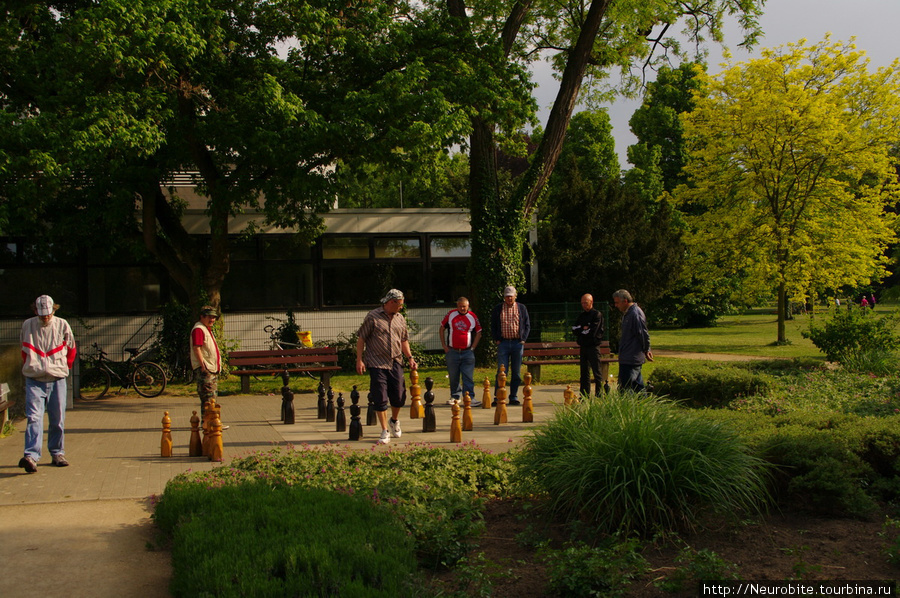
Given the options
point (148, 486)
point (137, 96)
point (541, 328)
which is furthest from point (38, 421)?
point (541, 328)

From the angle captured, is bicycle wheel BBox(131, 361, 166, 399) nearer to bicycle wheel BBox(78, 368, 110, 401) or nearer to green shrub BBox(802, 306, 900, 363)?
bicycle wheel BBox(78, 368, 110, 401)

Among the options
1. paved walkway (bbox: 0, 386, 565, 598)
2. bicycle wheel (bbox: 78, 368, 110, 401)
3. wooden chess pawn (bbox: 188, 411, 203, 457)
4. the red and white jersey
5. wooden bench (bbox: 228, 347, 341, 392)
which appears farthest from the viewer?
bicycle wheel (bbox: 78, 368, 110, 401)

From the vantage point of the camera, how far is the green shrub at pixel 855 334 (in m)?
15.5

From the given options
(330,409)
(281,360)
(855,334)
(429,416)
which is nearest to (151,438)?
(330,409)

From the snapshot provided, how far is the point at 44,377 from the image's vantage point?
28.6ft

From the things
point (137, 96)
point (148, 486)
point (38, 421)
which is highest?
point (137, 96)

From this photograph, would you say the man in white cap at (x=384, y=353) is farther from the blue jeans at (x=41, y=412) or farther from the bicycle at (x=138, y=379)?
the bicycle at (x=138, y=379)

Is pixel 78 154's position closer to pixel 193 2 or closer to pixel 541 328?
pixel 193 2

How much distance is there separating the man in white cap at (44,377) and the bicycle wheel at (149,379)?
6.95 m

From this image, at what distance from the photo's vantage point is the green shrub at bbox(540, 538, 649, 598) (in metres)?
4.48

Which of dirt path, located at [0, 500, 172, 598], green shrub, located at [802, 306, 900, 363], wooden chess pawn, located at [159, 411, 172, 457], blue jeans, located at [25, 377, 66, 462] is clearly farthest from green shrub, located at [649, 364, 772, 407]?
blue jeans, located at [25, 377, 66, 462]

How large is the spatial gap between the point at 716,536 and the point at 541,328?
1659 centimetres

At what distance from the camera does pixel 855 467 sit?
621 centimetres

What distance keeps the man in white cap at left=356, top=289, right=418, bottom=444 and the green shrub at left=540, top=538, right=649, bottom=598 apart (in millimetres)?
5067
